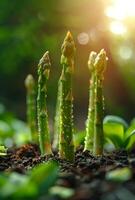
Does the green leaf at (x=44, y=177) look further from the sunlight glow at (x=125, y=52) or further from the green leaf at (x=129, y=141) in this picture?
the sunlight glow at (x=125, y=52)

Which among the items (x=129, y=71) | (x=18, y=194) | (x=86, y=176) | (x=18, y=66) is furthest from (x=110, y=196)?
(x=18, y=66)

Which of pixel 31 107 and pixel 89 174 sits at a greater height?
pixel 31 107

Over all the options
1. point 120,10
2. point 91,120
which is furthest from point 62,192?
point 120,10

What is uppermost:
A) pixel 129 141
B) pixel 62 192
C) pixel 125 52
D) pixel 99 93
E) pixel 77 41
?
pixel 77 41

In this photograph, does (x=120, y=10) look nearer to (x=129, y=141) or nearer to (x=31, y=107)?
(x=31, y=107)

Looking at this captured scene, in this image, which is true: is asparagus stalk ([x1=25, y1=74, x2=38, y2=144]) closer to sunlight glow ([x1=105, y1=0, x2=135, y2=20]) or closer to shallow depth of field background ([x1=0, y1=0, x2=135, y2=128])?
sunlight glow ([x1=105, y1=0, x2=135, y2=20])

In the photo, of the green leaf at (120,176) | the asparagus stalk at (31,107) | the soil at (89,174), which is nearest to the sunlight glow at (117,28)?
the asparagus stalk at (31,107)

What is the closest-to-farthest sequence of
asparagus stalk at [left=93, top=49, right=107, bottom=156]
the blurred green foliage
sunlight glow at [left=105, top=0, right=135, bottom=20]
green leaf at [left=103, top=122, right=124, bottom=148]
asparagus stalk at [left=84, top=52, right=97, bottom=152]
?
the blurred green foliage < asparagus stalk at [left=93, top=49, right=107, bottom=156] < asparagus stalk at [left=84, top=52, right=97, bottom=152] < green leaf at [left=103, top=122, right=124, bottom=148] < sunlight glow at [left=105, top=0, right=135, bottom=20]

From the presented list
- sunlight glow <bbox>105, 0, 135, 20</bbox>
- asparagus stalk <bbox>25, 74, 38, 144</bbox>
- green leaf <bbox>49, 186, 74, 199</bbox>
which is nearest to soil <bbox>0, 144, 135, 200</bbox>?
green leaf <bbox>49, 186, 74, 199</bbox>
